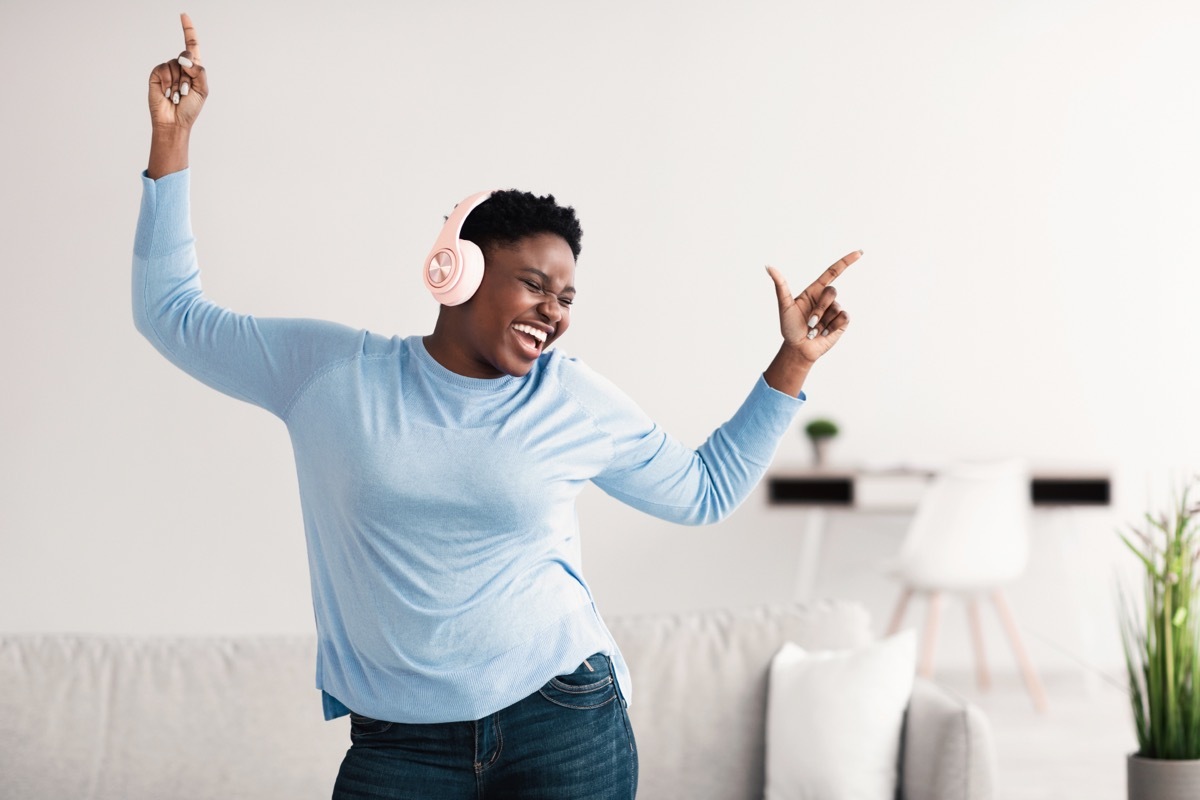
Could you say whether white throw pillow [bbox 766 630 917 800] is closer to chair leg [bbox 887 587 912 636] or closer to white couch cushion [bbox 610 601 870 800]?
white couch cushion [bbox 610 601 870 800]

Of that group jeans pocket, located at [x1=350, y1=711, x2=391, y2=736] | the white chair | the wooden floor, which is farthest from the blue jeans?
the white chair

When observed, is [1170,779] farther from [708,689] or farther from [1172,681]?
[708,689]

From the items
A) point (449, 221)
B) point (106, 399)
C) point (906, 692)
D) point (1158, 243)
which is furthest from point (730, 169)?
point (449, 221)

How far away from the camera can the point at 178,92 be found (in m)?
1.39

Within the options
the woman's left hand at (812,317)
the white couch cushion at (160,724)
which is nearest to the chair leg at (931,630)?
the white couch cushion at (160,724)

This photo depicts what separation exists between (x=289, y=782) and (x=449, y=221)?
134 cm

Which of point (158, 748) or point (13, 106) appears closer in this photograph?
point (158, 748)

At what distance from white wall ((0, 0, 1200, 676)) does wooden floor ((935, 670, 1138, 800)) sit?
13.7 inches

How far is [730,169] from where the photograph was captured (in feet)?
15.9

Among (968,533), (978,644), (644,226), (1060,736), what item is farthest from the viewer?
(644,226)

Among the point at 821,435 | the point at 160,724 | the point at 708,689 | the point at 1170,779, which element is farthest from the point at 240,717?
the point at 821,435

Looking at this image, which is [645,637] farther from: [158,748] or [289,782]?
[158,748]

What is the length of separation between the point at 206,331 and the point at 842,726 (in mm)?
1370

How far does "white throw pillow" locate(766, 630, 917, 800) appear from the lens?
217 centimetres
